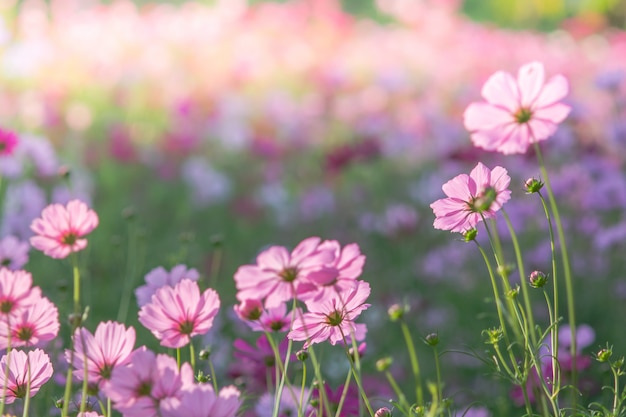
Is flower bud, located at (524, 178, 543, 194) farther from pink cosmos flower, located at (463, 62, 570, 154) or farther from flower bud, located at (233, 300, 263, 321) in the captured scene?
flower bud, located at (233, 300, 263, 321)

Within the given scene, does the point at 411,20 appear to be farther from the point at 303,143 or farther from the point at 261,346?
the point at 261,346

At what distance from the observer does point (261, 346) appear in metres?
A: 1.01

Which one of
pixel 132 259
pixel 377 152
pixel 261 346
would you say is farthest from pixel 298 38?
pixel 261 346

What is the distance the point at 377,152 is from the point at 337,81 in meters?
1.12

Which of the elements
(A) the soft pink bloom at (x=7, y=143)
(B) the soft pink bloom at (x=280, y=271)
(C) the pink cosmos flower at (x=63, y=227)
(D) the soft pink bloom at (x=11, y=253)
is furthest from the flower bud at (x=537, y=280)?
(A) the soft pink bloom at (x=7, y=143)

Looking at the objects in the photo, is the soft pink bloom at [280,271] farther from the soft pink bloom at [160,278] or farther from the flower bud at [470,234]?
the soft pink bloom at [160,278]

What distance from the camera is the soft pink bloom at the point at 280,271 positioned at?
26.2 inches

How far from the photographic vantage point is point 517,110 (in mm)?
894

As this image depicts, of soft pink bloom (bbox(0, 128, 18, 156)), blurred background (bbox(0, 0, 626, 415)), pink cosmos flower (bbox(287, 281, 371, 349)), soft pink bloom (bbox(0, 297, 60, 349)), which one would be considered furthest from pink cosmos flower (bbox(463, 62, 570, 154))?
soft pink bloom (bbox(0, 128, 18, 156))

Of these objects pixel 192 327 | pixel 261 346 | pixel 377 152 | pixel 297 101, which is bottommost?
pixel 297 101

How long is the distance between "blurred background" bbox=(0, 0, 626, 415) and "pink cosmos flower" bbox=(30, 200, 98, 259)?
0.20 m

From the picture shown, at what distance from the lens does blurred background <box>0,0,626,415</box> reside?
86.4 inches

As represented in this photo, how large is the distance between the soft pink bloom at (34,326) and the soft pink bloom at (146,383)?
0.54 feet

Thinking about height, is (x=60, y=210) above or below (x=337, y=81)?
above
